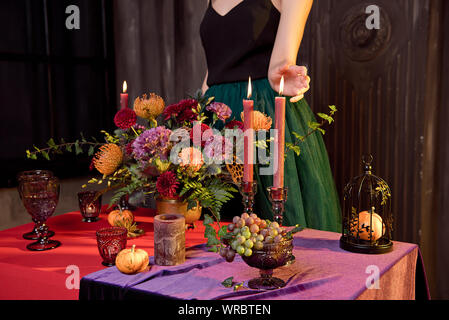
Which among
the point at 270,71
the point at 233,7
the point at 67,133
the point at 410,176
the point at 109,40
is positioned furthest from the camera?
the point at 109,40

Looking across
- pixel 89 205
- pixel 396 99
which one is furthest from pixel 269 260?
pixel 396 99

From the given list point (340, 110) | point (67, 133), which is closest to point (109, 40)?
point (67, 133)

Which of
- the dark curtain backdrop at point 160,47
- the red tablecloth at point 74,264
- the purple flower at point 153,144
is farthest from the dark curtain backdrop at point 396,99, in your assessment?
the purple flower at point 153,144

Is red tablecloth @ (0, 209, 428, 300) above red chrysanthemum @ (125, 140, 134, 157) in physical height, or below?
below

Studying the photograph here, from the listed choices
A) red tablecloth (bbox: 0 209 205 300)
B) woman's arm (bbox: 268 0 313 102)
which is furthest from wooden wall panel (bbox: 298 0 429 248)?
red tablecloth (bbox: 0 209 205 300)

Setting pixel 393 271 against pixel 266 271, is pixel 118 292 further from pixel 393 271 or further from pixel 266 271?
pixel 393 271

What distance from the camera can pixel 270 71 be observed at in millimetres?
1147

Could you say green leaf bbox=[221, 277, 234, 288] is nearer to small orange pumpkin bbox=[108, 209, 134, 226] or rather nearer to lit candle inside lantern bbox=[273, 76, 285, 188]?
lit candle inside lantern bbox=[273, 76, 285, 188]

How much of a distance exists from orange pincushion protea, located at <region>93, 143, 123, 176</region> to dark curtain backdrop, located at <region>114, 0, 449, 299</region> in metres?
1.12

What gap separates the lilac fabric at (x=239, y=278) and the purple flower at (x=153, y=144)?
0.24 meters

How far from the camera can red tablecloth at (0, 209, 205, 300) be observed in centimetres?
69

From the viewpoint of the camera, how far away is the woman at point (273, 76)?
3.68 ft

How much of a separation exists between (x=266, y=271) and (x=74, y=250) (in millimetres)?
453

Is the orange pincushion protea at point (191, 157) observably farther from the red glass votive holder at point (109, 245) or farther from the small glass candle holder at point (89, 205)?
the small glass candle holder at point (89, 205)
